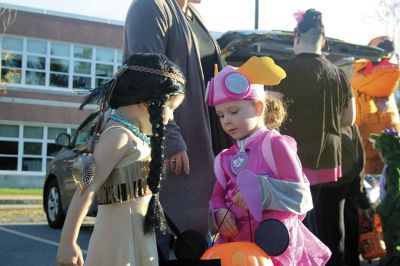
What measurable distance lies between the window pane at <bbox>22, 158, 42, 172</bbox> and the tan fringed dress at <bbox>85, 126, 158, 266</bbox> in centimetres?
2417

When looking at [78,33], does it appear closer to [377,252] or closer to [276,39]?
[276,39]

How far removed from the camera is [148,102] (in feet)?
7.79

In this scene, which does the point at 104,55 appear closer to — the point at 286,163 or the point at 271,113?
the point at 271,113

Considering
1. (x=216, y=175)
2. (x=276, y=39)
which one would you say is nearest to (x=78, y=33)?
(x=276, y=39)

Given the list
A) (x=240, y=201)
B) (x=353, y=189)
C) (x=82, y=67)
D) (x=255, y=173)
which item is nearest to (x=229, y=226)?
(x=240, y=201)

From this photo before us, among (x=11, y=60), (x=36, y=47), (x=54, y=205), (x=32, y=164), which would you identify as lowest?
(x=32, y=164)

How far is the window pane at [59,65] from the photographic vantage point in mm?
26297

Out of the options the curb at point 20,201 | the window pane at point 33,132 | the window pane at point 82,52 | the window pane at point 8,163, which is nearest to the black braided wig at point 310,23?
the curb at point 20,201

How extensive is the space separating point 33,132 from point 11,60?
3.27 meters

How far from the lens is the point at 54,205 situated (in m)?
9.02

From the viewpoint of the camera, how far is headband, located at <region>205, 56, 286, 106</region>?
267cm

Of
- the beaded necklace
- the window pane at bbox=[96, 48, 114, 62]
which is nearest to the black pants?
the beaded necklace

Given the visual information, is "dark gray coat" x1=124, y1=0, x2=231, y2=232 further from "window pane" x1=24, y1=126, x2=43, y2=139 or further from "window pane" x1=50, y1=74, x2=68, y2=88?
"window pane" x1=50, y1=74, x2=68, y2=88

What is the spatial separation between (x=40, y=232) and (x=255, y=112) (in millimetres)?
6319
